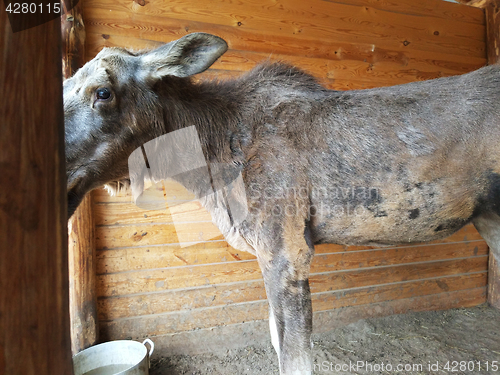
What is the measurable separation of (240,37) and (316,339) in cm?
351

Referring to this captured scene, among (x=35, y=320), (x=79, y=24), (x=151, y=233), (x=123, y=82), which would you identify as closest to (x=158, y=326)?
(x=151, y=233)

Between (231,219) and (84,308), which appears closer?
(231,219)

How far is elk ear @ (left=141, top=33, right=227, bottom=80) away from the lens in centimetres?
192

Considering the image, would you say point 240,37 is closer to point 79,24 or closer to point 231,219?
point 79,24

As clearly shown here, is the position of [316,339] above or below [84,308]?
below

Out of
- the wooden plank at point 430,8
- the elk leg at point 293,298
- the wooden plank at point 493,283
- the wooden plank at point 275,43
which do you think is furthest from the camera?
the wooden plank at point 493,283

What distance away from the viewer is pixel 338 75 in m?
3.70

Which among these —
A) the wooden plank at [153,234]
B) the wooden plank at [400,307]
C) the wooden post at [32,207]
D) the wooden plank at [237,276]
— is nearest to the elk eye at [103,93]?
the wooden post at [32,207]

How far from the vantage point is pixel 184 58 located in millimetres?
1966

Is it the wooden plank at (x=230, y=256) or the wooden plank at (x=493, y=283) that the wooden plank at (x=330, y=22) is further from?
the wooden plank at (x=493, y=283)

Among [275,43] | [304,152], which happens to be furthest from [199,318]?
[275,43]

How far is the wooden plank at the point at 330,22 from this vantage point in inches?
125

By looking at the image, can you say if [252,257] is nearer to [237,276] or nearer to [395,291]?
[237,276]

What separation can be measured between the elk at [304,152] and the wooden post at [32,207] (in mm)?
1121
